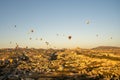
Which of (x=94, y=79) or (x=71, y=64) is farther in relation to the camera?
(x=71, y=64)

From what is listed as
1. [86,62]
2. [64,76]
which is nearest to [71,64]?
[86,62]

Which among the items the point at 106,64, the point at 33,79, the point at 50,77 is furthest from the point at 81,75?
the point at 106,64

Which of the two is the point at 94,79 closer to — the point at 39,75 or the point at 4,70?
the point at 39,75

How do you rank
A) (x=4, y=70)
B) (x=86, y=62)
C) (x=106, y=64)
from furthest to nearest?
1. (x=86, y=62)
2. (x=106, y=64)
3. (x=4, y=70)

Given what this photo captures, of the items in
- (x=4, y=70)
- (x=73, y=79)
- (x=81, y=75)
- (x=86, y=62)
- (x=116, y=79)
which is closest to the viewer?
(x=116, y=79)

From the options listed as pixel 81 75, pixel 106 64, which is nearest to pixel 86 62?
pixel 106 64

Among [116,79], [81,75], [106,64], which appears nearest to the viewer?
[116,79]

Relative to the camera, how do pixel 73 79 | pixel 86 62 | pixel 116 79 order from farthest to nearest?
pixel 86 62
pixel 73 79
pixel 116 79

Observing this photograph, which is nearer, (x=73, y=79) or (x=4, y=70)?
(x=73, y=79)

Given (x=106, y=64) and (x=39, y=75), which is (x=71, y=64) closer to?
(x=106, y=64)
